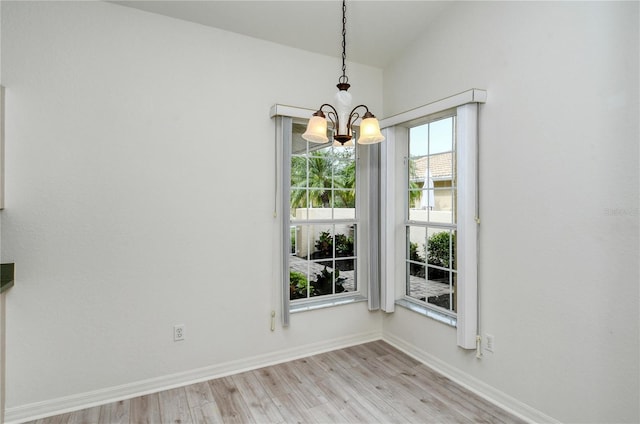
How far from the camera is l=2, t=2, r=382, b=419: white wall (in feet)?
7.54

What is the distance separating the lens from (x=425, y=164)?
10.7 ft

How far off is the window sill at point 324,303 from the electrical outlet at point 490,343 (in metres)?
1.27

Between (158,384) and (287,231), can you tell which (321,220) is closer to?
(287,231)

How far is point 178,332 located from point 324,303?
135 centimetres

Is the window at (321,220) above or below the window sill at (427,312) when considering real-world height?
above

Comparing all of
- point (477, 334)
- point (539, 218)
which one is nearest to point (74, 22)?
point (539, 218)

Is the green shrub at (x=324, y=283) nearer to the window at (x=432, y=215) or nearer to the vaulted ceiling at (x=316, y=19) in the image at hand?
the window at (x=432, y=215)

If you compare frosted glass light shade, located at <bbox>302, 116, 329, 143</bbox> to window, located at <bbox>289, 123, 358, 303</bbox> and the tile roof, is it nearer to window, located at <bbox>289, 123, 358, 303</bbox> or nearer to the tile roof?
window, located at <bbox>289, 123, 358, 303</bbox>

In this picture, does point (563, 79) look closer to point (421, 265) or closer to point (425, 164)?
point (425, 164)

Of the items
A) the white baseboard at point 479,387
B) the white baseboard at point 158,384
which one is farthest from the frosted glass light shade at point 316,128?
the white baseboard at point 479,387

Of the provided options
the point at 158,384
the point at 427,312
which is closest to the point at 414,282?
the point at 427,312

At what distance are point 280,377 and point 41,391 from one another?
1.65 metres

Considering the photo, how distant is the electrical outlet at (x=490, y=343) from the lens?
255cm

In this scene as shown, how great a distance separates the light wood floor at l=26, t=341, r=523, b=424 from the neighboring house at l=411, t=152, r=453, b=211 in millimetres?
1474
